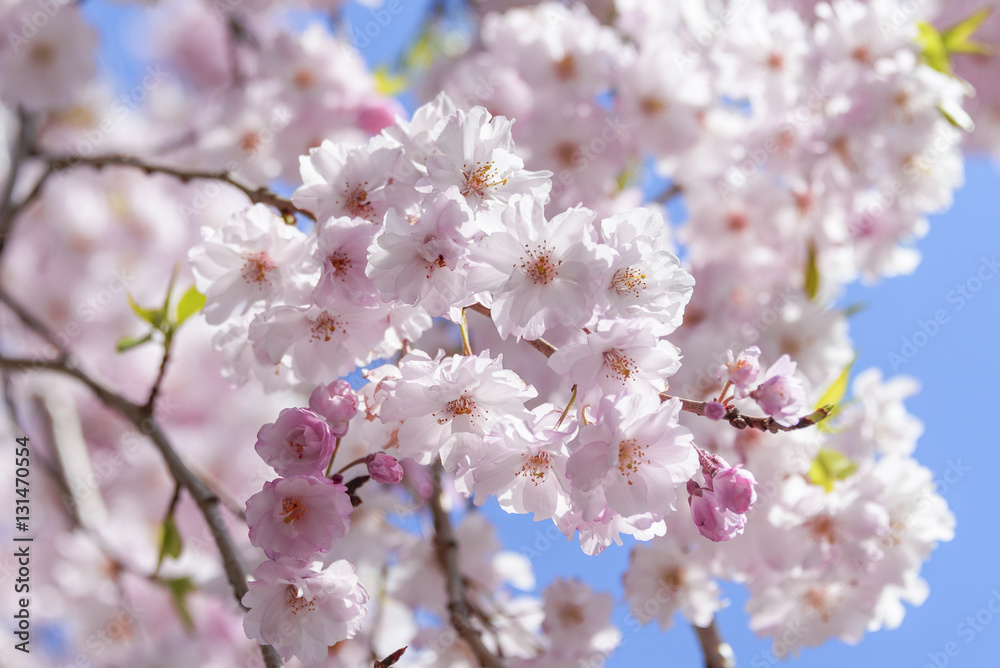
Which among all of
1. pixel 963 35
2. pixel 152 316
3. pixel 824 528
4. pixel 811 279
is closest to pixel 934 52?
pixel 963 35

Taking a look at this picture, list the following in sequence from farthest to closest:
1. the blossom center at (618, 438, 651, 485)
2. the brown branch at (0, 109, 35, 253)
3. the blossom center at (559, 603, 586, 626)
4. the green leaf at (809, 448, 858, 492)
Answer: the brown branch at (0, 109, 35, 253)
the blossom center at (559, 603, 586, 626)
the green leaf at (809, 448, 858, 492)
the blossom center at (618, 438, 651, 485)

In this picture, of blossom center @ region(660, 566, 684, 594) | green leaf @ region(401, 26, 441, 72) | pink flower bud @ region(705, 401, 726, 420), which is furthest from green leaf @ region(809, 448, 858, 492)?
green leaf @ region(401, 26, 441, 72)

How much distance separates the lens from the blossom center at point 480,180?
2.92 feet

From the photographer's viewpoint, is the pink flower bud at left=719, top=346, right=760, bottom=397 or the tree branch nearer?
the pink flower bud at left=719, top=346, right=760, bottom=397

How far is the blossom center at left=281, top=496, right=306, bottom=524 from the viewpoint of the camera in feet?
2.77

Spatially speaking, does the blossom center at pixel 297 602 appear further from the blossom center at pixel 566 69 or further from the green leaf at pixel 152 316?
the blossom center at pixel 566 69

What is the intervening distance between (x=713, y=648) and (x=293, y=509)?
0.91 m

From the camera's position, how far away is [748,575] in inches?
60.5

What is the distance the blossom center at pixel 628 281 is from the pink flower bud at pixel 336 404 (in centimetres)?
33

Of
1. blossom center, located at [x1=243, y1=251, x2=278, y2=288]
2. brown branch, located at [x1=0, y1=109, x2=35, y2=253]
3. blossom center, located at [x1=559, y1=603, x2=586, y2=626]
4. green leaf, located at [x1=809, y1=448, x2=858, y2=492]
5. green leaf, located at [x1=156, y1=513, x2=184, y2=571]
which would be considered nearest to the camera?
blossom center, located at [x1=243, y1=251, x2=278, y2=288]

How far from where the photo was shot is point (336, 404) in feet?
2.89

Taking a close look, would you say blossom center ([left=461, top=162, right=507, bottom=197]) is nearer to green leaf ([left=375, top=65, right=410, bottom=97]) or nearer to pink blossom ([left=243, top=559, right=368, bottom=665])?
pink blossom ([left=243, top=559, right=368, bottom=665])

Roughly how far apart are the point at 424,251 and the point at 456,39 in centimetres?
271

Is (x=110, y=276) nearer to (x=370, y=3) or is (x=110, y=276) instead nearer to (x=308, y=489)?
(x=370, y=3)
